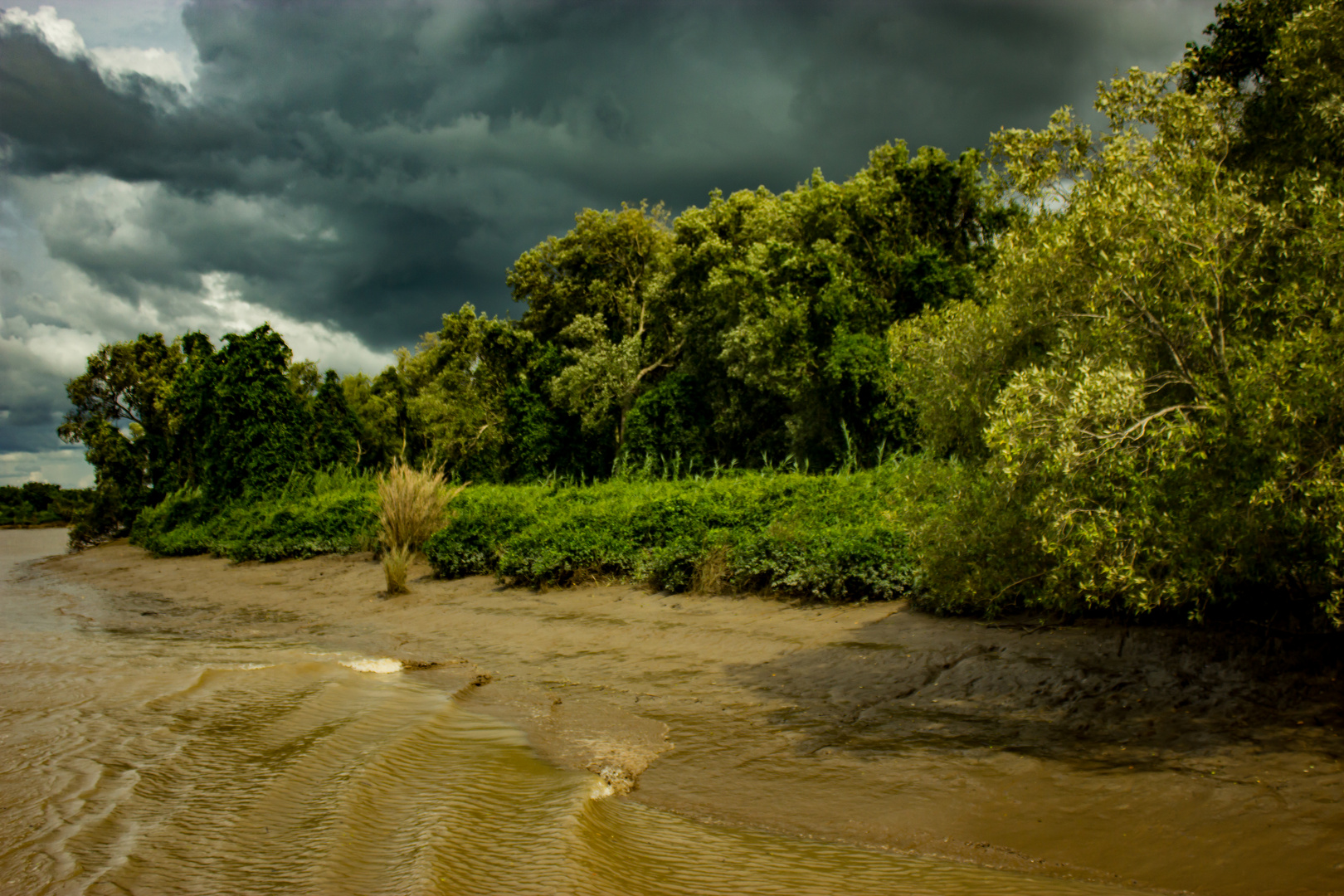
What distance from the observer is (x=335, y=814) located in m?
4.29

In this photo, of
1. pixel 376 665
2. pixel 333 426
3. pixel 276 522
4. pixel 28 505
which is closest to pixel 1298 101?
pixel 376 665

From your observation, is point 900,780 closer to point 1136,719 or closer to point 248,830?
point 1136,719

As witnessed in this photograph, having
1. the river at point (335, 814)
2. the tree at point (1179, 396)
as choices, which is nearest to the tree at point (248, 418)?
the river at point (335, 814)

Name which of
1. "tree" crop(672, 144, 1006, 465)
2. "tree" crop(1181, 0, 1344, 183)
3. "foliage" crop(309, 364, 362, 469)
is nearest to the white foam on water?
"tree" crop(1181, 0, 1344, 183)

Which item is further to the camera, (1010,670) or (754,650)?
(754,650)

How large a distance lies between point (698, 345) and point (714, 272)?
3.74 m

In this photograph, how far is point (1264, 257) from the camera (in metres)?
4.39

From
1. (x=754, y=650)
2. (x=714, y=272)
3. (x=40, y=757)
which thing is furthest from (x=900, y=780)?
(x=714, y=272)

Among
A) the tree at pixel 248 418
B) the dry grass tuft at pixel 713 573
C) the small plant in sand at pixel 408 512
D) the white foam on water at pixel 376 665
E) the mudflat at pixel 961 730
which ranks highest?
the tree at pixel 248 418

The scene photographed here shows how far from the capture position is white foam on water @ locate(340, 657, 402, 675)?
26.6 ft

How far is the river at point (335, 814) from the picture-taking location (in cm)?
351

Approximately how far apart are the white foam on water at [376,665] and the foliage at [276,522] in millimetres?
8484

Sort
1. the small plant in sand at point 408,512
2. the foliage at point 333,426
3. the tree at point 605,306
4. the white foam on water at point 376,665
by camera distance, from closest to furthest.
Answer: the white foam on water at point 376,665
the small plant in sand at point 408,512
the foliage at point 333,426
the tree at point 605,306

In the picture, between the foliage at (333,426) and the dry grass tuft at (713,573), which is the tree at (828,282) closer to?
the dry grass tuft at (713,573)
